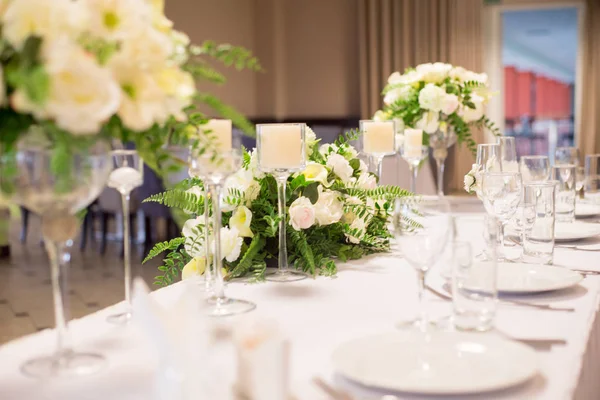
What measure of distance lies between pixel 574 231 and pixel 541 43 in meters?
8.80

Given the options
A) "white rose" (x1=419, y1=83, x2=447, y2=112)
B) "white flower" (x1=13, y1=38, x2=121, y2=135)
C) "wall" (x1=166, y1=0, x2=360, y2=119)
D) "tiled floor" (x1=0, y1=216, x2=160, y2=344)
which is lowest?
"tiled floor" (x1=0, y1=216, x2=160, y2=344)

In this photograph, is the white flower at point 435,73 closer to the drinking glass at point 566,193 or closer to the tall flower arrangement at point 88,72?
the drinking glass at point 566,193

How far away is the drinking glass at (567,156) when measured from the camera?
3061mm

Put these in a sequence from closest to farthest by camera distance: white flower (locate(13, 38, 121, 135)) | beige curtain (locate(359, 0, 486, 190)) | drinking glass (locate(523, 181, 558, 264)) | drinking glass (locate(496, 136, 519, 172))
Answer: white flower (locate(13, 38, 121, 135))
drinking glass (locate(523, 181, 558, 264))
drinking glass (locate(496, 136, 519, 172))
beige curtain (locate(359, 0, 486, 190))

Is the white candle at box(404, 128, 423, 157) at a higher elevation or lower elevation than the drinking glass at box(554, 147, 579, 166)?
higher

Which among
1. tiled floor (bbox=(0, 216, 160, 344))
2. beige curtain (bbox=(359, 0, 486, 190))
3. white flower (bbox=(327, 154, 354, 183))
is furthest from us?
beige curtain (bbox=(359, 0, 486, 190))

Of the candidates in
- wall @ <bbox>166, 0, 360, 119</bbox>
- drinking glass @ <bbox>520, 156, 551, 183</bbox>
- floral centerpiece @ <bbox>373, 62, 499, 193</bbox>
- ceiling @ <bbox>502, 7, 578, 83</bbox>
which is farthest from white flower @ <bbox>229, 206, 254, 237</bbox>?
ceiling @ <bbox>502, 7, 578, 83</bbox>

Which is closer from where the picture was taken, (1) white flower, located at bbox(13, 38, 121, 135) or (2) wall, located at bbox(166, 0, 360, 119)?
(1) white flower, located at bbox(13, 38, 121, 135)

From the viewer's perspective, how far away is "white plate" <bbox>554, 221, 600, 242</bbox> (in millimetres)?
1996

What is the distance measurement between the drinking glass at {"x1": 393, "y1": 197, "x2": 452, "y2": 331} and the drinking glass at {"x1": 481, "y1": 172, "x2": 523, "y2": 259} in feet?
1.90

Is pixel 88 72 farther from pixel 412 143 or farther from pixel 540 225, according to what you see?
pixel 412 143

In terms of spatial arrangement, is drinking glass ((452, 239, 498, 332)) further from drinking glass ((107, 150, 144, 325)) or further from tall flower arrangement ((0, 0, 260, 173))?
drinking glass ((107, 150, 144, 325))

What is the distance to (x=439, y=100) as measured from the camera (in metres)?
2.92

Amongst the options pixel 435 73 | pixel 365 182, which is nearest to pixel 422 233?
pixel 365 182
